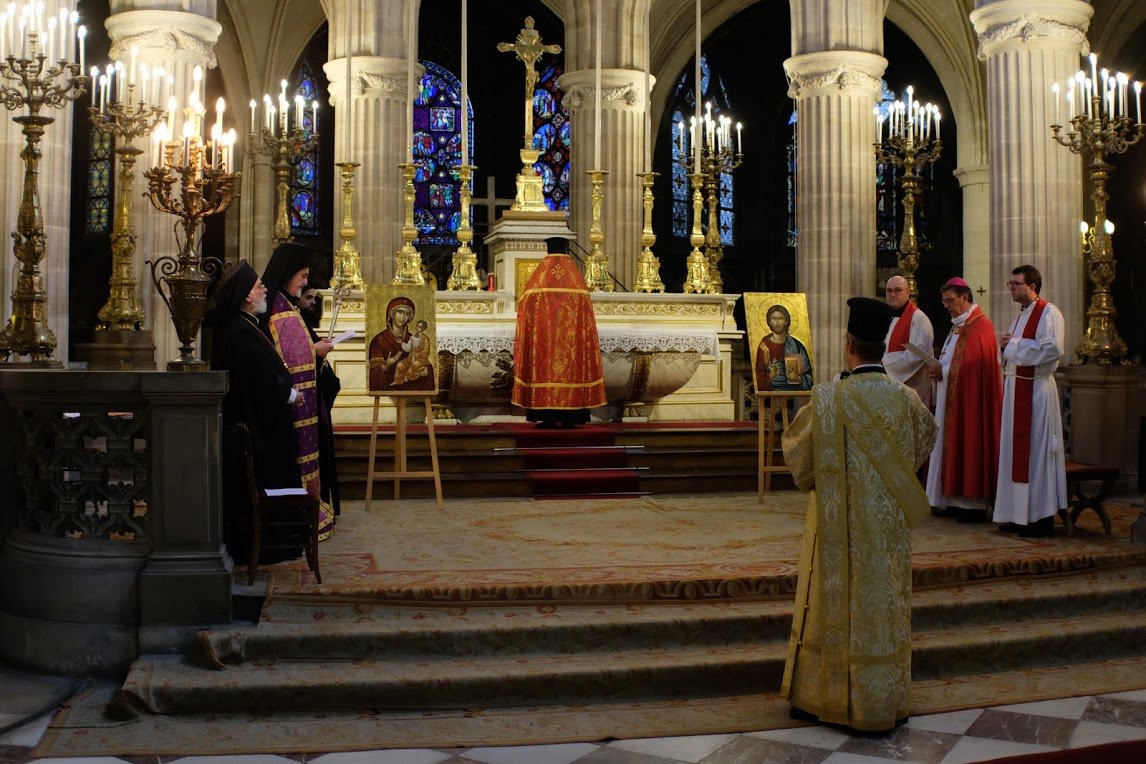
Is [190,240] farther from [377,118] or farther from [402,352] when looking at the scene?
[377,118]

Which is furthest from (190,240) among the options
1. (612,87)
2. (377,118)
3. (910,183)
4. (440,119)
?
(440,119)

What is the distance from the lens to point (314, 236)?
2511 cm

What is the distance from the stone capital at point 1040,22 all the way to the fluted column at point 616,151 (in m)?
6.01

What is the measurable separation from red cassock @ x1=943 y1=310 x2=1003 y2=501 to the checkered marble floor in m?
3.10

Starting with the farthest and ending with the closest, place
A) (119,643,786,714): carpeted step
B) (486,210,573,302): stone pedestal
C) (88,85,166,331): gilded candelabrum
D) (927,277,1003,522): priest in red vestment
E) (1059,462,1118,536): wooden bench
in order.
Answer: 1. (486,210,573,302): stone pedestal
2. (88,85,166,331): gilded candelabrum
3. (927,277,1003,522): priest in red vestment
4. (1059,462,1118,536): wooden bench
5. (119,643,786,714): carpeted step

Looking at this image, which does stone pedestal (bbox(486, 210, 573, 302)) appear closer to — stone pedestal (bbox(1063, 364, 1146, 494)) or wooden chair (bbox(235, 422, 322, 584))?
stone pedestal (bbox(1063, 364, 1146, 494))

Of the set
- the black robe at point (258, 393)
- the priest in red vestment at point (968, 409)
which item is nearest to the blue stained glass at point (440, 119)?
the priest in red vestment at point (968, 409)

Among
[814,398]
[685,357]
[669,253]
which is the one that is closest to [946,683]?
[814,398]

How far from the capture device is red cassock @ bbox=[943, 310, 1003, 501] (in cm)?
784

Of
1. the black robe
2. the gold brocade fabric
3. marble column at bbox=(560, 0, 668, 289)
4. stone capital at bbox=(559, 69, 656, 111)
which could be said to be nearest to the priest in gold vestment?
the gold brocade fabric

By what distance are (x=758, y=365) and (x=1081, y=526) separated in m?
2.31

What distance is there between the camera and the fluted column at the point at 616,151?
1694 centimetres

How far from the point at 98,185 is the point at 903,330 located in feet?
62.0

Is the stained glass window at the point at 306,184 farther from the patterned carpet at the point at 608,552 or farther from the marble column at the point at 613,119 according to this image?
the patterned carpet at the point at 608,552
